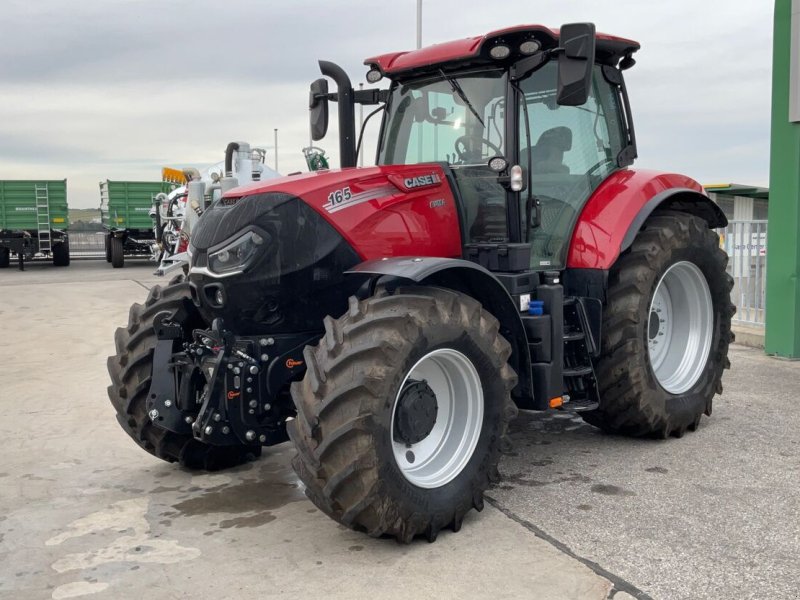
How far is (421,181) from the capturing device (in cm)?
469

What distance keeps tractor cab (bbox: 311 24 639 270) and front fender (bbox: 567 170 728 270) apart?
0.07 m

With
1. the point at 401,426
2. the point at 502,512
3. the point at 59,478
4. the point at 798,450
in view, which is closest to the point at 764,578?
the point at 502,512

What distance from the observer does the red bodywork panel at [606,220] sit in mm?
5152

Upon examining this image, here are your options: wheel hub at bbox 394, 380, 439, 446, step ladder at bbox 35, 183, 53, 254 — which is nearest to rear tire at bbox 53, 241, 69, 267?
step ladder at bbox 35, 183, 53, 254

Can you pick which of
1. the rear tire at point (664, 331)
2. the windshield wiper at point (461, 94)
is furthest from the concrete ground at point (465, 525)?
the windshield wiper at point (461, 94)

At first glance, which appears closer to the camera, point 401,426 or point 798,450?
point 401,426

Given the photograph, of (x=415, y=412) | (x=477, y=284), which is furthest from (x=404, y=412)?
(x=477, y=284)

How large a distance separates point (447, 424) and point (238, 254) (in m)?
1.38

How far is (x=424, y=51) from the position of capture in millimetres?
5074

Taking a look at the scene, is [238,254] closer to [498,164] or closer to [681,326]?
[498,164]

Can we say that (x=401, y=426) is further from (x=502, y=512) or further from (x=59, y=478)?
(x=59, y=478)

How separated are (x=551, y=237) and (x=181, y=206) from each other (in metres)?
13.0

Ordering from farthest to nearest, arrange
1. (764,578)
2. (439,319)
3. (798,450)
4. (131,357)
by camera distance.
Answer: (798,450) → (131,357) → (439,319) → (764,578)

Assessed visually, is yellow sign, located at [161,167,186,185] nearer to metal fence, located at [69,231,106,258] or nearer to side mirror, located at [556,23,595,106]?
metal fence, located at [69,231,106,258]
